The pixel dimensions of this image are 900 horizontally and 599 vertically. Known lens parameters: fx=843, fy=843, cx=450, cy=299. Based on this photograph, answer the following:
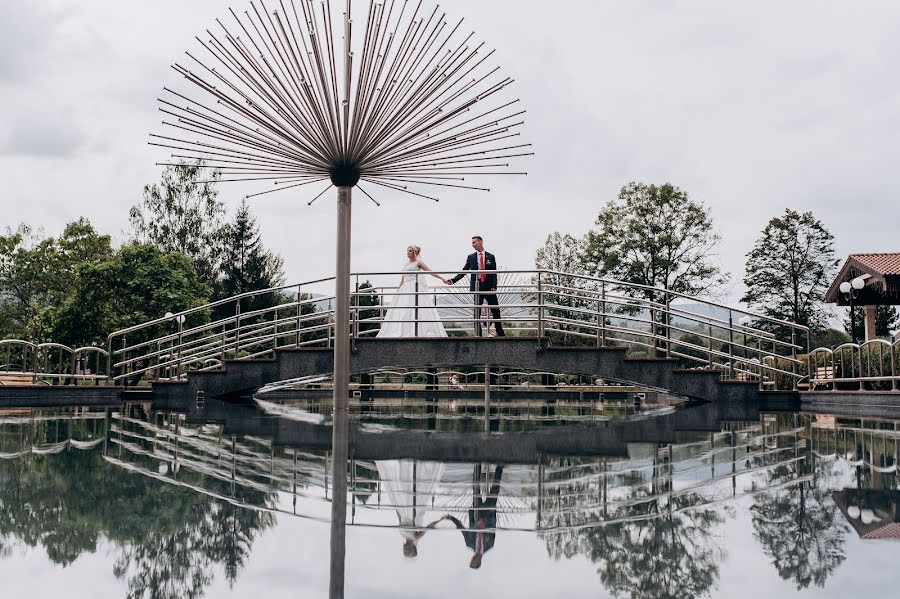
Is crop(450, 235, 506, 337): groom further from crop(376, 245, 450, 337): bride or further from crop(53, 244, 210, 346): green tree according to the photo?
crop(53, 244, 210, 346): green tree

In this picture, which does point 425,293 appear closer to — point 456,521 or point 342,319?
point 342,319

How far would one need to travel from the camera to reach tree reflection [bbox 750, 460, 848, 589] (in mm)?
2957

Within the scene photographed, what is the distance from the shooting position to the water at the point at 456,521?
2.79 m

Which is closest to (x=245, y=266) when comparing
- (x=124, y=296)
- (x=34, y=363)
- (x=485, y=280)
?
(x=124, y=296)

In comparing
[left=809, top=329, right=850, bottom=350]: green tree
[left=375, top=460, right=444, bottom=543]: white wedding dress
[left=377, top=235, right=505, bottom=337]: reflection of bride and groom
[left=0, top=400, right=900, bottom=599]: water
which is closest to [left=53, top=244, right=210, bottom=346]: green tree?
[left=377, top=235, right=505, bottom=337]: reflection of bride and groom

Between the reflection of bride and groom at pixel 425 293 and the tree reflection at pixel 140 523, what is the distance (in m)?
10.2

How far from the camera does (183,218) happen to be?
52.8 meters

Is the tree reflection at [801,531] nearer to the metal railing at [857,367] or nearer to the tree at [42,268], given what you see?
the metal railing at [857,367]

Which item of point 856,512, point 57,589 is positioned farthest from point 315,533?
point 856,512

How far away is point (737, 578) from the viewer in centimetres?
286

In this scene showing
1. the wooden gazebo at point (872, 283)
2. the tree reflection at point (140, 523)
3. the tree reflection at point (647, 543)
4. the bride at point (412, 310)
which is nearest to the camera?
the tree reflection at point (647, 543)

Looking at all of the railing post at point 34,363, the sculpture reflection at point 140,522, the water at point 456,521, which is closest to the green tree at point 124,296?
the railing post at point 34,363

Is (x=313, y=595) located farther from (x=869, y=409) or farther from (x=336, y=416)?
(x=869, y=409)

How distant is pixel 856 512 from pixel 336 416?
5.12m
